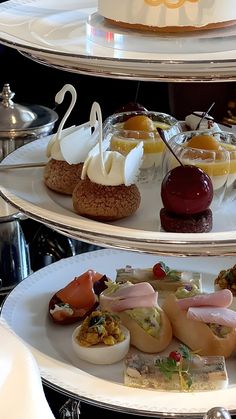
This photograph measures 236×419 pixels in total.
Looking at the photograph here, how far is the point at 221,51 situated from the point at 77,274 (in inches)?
23.3

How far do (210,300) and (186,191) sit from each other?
256 millimetres

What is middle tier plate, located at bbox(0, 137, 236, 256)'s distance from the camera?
1.09m

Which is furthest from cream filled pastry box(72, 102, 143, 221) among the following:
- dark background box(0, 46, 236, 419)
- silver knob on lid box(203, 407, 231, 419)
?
dark background box(0, 46, 236, 419)

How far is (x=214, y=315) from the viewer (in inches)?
52.1

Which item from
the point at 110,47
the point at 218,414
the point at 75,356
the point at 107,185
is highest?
the point at 110,47

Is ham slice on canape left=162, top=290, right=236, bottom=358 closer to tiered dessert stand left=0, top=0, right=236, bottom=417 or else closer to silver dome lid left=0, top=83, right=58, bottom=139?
tiered dessert stand left=0, top=0, right=236, bottom=417

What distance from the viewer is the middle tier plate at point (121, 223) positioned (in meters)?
1.09

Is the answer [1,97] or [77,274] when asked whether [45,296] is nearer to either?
[77,274]

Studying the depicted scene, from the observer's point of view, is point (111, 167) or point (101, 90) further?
point (101, 90)

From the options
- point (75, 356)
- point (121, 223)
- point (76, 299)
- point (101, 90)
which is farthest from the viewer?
point (101, 90)

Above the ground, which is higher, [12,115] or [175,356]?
[12,115]

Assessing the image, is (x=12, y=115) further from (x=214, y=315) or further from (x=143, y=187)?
(x=214, y=315)

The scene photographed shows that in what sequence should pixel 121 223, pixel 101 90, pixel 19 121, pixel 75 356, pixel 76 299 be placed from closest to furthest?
pixel 121 223
pixel 75 356
pixel 76 299
pixel 19 121
pixel 101 90

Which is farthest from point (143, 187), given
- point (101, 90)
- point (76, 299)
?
point (101, 90)
